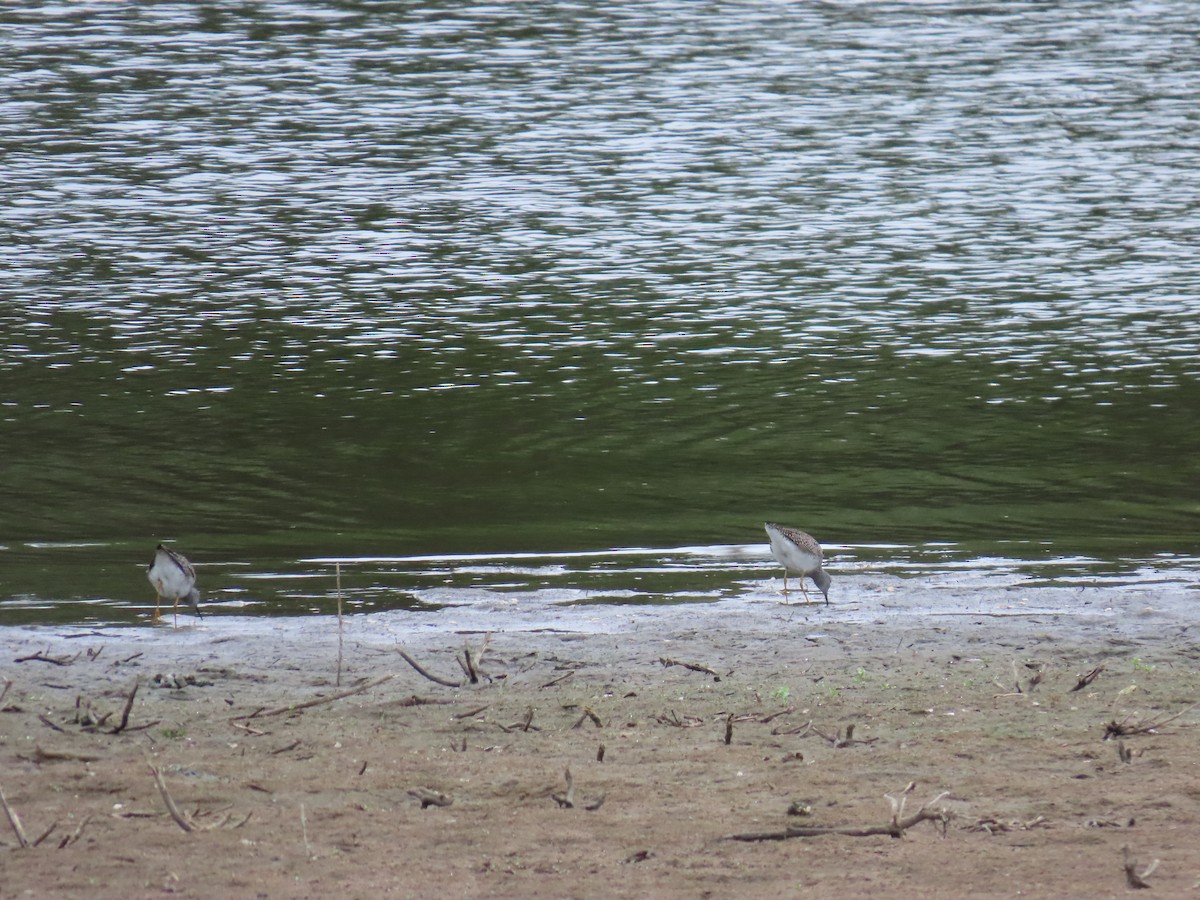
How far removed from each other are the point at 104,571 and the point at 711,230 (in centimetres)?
1374

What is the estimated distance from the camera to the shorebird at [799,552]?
9398 millimetres

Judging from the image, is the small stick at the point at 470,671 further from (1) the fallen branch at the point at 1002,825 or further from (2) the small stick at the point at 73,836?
(1) the fallen branch at the point at 1002,825

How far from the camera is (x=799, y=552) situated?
9430 millimetres

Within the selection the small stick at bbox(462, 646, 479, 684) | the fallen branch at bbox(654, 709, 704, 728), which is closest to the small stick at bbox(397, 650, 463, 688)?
the small stick at bbox(462, 646, 479, 684)

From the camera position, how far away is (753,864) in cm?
583

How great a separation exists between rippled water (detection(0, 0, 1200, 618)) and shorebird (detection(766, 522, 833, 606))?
65cm

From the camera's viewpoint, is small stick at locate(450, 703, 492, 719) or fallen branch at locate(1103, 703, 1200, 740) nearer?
fallen branch at locate(1103, 703, 1200, 740)

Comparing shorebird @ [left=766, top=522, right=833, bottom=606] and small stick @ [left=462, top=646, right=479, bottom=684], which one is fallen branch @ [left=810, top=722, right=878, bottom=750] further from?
shorebird @ [left=766, top=522, right=833, bottom=606]

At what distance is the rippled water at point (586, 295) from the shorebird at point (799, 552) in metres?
0.65

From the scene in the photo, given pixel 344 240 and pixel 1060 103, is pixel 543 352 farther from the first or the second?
pixel 1060 103

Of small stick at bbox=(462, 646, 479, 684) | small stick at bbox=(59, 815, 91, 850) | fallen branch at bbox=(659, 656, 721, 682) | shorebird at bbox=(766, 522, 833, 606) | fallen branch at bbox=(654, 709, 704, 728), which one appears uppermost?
small stick at bbox=(59, 815, 91, 850)

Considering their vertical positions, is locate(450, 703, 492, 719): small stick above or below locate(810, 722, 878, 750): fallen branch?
below

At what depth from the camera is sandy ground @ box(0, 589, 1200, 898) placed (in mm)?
5777

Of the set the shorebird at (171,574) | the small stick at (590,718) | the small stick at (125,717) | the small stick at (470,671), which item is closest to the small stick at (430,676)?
the small stick at (470,671)
